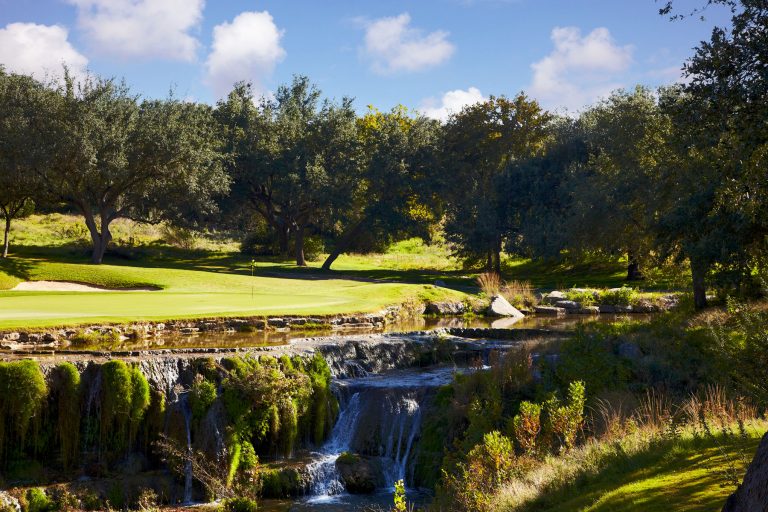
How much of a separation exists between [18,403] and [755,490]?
13513 millimetres

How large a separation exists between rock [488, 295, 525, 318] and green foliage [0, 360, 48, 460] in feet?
69.6

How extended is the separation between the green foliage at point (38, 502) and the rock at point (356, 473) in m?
5.23

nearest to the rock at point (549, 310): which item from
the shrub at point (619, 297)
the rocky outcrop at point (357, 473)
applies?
the shrub at point (619, 297)

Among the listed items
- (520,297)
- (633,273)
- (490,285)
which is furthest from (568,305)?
Result: (633,273)

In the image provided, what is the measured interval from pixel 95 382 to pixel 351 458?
5.55 m

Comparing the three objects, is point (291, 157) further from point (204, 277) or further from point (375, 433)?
point (375, 433)

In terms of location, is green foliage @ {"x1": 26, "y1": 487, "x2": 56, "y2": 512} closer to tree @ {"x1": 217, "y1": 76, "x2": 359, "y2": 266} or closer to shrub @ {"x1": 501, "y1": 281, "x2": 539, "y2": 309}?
shrub @ {"x1": 501, "y1": 281, "x2": 539, "y2": 309}

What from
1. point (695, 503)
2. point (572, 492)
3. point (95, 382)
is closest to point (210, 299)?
point (95, 382)

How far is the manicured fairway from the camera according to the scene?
74.2 feet

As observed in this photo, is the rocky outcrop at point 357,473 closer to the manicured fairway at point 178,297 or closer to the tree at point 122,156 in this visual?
the manicured fairway at point 178,297

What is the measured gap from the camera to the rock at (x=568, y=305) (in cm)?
3341

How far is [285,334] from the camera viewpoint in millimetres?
23984

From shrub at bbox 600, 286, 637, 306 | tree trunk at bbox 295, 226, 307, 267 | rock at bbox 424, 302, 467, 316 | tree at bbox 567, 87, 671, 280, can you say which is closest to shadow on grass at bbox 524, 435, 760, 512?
tree at bbox 567, 87, 671, 280

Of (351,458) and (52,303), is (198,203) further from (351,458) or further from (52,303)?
(351,458)
